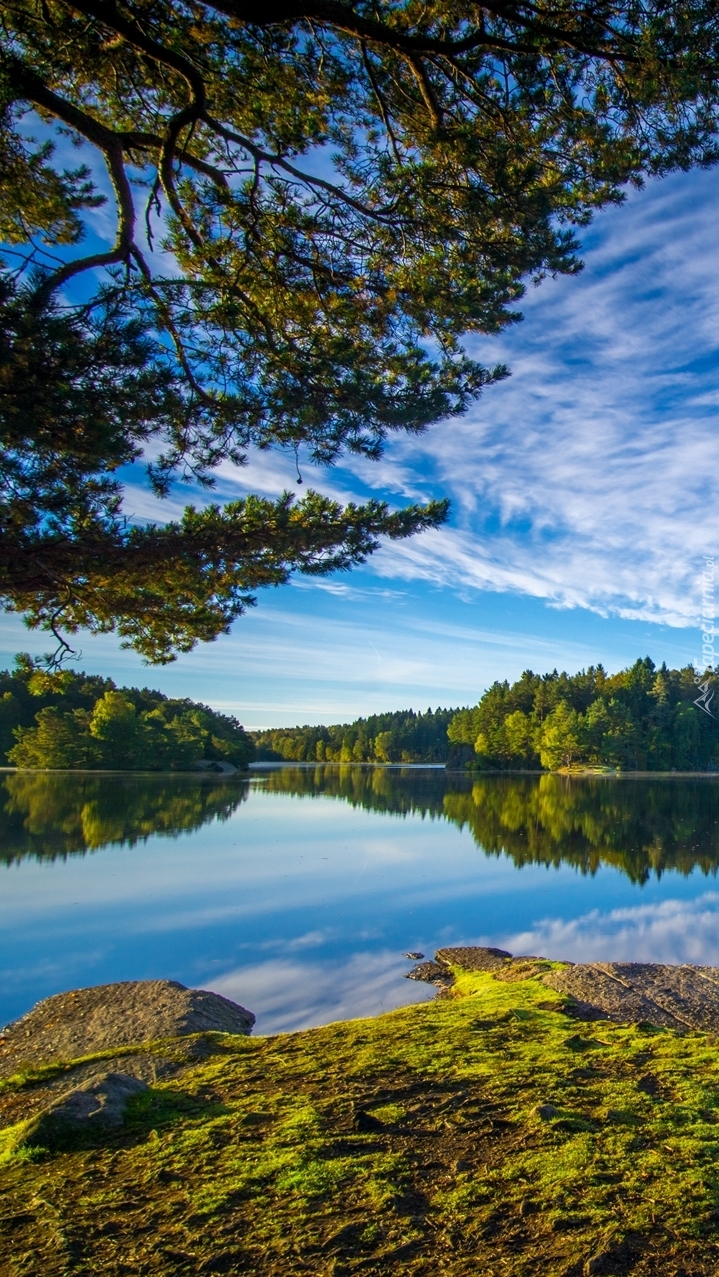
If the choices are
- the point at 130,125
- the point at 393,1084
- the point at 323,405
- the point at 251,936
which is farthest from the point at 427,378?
the point at 251,936

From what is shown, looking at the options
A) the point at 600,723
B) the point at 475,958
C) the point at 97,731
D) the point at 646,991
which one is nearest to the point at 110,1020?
the point at 475,958

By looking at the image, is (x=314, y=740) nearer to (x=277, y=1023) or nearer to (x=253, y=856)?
(x=253, y=856)

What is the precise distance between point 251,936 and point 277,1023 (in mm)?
5492

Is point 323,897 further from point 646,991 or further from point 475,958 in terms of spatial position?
point 646,991

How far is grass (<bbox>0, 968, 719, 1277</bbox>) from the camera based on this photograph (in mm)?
3188

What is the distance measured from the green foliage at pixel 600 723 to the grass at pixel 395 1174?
9047 cm

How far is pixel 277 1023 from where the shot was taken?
32.4ft

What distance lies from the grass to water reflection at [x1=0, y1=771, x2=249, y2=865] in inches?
831

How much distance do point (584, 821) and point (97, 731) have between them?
59.0m

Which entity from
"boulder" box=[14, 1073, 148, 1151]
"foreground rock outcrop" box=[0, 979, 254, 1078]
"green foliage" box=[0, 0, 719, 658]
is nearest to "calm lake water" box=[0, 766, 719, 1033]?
"foreground rock outcrop" box=[0, 979, 254, 1078]

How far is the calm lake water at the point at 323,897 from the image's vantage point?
12633mm

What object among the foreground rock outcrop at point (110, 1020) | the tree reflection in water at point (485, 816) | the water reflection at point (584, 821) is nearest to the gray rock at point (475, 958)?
the foreground rock outcrop at point (110, 1020)

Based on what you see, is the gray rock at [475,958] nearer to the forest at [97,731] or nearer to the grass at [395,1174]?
the grass at [395,1174]

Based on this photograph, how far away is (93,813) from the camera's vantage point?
121 feet
